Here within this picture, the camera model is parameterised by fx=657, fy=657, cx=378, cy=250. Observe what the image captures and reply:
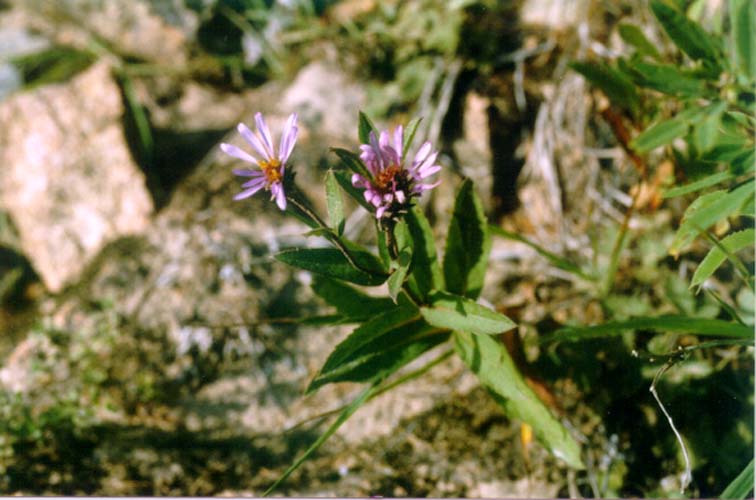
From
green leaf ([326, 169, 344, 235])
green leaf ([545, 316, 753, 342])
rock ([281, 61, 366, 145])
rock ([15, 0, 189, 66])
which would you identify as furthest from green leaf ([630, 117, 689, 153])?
rock ([15, 0, 189, 66])

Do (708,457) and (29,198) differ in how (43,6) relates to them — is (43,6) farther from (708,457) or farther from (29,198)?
(708,457)

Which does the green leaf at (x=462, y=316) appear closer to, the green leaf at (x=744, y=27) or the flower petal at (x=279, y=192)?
the flower petal at (x=279, y=192)

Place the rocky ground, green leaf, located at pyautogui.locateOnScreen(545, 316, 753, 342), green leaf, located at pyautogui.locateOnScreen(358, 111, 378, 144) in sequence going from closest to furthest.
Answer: green leaf, located at pyautogui.locateOnScreen(358, 111, 378, 144) < green leaf, located at pyautogui.locateOnScreen(545, 316, 753, 342) < the rocky ground

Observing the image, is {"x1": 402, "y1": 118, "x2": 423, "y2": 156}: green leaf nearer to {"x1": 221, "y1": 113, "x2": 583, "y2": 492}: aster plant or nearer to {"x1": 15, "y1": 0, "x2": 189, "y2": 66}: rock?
{"x1": 221, "y1": 113, "x2": 583, "y2": 492}: aster plant

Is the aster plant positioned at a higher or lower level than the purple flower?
lower

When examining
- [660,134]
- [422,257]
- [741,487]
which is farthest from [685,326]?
[422,257]

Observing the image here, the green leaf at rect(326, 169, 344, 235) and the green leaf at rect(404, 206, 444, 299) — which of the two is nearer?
the green leaf at rect(326, 169, 344, 235)

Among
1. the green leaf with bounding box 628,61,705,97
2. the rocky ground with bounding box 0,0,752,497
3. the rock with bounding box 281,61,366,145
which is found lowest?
the rocky ground with bounding box 0,0,752,497

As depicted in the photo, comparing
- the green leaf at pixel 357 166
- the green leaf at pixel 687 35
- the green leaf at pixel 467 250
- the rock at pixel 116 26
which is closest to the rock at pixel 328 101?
the rock at pixel 116 26

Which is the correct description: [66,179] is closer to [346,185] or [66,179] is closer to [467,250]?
[346,185]
